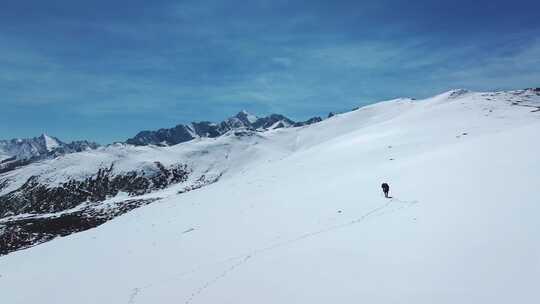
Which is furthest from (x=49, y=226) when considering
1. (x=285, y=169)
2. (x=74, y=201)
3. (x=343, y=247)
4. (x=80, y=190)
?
(x=343, y=247)

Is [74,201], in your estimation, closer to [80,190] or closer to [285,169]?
[80,190]

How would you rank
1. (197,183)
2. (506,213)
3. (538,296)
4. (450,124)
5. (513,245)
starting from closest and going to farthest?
(538,296), (513,245), (506,213), (450,124), (197,183)

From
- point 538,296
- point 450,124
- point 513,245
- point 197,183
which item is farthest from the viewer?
point 197,183

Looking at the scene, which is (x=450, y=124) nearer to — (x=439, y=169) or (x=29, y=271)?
(x=439, y=169)

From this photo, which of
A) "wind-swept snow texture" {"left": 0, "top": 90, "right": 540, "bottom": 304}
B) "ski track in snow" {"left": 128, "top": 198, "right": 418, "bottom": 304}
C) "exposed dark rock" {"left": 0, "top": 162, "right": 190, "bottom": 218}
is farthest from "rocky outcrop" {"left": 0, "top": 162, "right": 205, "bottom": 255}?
"ski track in snow" {"left": 128, "top": 198, "right": 418, "bottom": 304}

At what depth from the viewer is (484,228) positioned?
14547 millimetres

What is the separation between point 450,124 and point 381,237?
5065 cm

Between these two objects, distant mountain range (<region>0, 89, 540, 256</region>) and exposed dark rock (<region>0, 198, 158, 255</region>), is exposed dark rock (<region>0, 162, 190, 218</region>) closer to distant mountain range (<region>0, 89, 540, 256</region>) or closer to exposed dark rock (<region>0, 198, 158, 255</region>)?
distant mountain range (<region>0, 89, 540, 256</region>)

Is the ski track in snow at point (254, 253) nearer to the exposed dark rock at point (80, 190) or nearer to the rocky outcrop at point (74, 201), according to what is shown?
the rocky outcrop at point (74, 201)

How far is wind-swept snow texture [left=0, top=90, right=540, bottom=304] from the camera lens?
12000 mm

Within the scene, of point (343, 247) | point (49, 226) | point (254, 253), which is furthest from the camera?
point (49, 226)

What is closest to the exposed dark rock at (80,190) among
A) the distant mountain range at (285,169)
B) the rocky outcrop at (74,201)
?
the rocky outcrop at (74,201)

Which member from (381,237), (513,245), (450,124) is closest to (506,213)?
(513,245)

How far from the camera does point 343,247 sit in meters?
16.3
